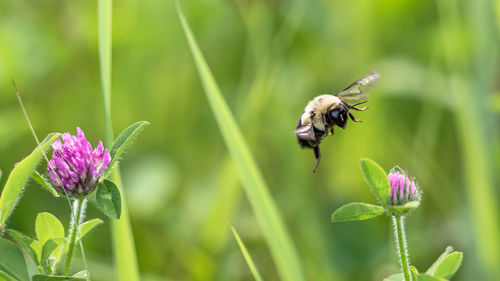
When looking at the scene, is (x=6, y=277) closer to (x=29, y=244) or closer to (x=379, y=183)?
(x=29, y=244)

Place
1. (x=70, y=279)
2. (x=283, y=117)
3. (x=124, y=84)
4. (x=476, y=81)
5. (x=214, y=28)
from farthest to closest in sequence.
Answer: (x=214, y=28), (x=124, y=84), (x=283, y=117), (x=476, y=81), (x=70, y=279)

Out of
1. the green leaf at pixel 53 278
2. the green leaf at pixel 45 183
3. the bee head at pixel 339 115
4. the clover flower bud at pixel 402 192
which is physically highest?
the bee head at pixel 339 115

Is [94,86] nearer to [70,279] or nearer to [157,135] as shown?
[157,135]

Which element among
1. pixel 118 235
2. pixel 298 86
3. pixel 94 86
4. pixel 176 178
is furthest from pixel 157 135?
pixel 118 235

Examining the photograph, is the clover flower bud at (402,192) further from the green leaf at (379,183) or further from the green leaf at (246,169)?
the green leaf at (246,169)

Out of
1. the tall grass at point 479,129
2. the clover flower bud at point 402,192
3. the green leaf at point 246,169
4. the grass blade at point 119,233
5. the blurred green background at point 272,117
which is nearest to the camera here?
the clover flower bud at point 402,192

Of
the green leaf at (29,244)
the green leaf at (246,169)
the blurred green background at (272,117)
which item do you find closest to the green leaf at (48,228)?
the green leaf at (29,244)

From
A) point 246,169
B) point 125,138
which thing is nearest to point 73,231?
point 125,138
